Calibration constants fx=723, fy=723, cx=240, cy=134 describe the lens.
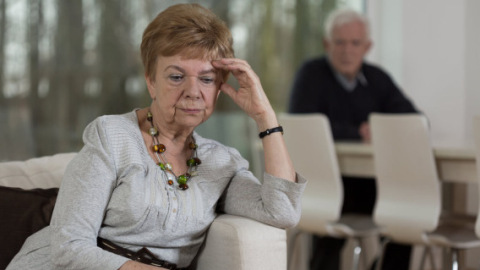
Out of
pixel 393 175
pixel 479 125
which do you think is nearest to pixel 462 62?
pixel 393 175

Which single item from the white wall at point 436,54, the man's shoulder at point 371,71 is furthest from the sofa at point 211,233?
the white wall at point 436,54

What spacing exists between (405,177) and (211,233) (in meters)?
1.62

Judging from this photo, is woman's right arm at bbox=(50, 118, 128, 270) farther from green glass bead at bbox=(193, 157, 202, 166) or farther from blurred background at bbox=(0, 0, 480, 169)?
blurred background at bbox=(0, 0, 480, 169)

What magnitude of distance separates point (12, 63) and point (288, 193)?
1855 millimetres

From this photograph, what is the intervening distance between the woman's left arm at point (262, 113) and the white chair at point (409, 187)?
1429mm

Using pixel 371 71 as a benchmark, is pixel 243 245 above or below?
below

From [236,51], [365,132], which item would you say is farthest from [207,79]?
[236,51]

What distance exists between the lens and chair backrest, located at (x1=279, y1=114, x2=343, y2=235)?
10.7ft

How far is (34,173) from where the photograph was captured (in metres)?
1.94

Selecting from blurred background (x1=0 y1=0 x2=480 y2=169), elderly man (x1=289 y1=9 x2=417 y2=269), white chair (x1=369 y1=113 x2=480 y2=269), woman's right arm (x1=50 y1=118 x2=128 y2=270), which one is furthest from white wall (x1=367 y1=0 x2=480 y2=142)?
woman's right arm (x1=50 y1=118 x2=128 y2=270)

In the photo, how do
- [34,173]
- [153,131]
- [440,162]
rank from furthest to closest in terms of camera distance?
[440,162], [34,173], [153,131]

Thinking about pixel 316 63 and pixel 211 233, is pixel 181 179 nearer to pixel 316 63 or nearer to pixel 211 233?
pixel 211 233

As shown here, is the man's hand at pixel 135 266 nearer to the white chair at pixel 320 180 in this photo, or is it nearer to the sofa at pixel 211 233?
the sofa at pixel 211 233

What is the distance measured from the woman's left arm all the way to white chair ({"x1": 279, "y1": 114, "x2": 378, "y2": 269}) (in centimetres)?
148
